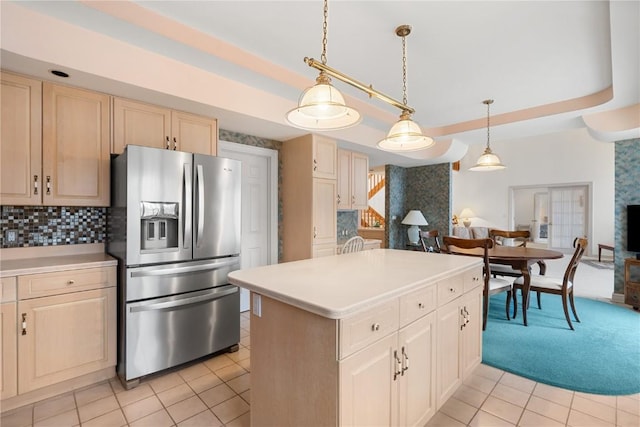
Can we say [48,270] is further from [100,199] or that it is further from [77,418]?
[77,418]

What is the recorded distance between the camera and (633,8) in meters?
1.81

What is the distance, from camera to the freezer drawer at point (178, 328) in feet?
7.11

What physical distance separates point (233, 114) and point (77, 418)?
2544mm

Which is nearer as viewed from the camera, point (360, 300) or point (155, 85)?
point (360, 300)

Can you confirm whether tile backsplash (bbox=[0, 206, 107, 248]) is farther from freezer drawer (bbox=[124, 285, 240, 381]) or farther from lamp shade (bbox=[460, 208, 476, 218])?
lamp shade (bbox=[460, 208, 476, 218])

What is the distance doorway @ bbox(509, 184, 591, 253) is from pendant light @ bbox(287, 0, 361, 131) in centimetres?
921

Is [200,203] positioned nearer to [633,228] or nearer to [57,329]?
[57,329]

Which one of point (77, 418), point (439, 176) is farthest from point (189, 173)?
point (439, 176)

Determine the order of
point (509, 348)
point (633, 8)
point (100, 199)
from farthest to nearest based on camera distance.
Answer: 1. point (509, 348)
2. point (100, 199)
3. point (633, 8)

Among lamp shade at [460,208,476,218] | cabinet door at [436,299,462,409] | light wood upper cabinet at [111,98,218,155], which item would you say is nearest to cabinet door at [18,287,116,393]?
light wood upper cabinet at [111,98,218,155]

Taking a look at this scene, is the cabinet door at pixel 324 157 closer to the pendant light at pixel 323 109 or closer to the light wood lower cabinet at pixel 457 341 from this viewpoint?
the pendant light at pixel 323 109

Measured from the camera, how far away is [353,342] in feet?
3.99

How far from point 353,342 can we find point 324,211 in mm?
2589

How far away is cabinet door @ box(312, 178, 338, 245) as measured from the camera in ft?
11.9
